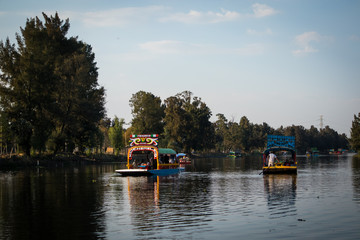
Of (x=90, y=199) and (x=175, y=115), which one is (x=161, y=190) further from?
(x=175, y=115)

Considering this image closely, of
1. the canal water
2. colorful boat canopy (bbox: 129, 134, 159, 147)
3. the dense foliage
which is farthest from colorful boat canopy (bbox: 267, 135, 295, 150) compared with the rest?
the dense foliage

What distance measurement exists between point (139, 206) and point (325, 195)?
13381 millimetres

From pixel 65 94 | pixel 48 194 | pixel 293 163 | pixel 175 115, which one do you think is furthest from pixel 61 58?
pixel 175 115

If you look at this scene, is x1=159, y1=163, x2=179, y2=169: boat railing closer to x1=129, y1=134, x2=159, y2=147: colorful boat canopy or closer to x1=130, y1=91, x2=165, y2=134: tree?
x1=129, y1=134, x2=159, y2=147: colorful boat canopy

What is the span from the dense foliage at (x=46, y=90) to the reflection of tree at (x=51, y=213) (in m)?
41.3

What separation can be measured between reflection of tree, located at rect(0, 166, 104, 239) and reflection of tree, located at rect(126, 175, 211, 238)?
1998mm

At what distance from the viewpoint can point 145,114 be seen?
150 metres

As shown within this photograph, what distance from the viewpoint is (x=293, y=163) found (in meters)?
53.3

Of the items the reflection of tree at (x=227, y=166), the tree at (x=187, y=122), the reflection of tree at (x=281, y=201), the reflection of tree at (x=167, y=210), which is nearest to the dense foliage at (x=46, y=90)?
the reflection of tree at (x=227, y=166)

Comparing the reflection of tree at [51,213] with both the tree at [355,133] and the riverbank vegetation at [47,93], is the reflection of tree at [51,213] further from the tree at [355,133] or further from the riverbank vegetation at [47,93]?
the tree at [355,133]

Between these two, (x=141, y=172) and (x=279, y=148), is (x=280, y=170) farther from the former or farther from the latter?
→ (x=141, y=172)

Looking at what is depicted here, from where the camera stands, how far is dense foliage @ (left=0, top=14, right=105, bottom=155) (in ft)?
237

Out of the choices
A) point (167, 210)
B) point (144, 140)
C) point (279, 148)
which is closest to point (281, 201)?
point (167, 210)

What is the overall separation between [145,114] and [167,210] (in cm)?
12738
